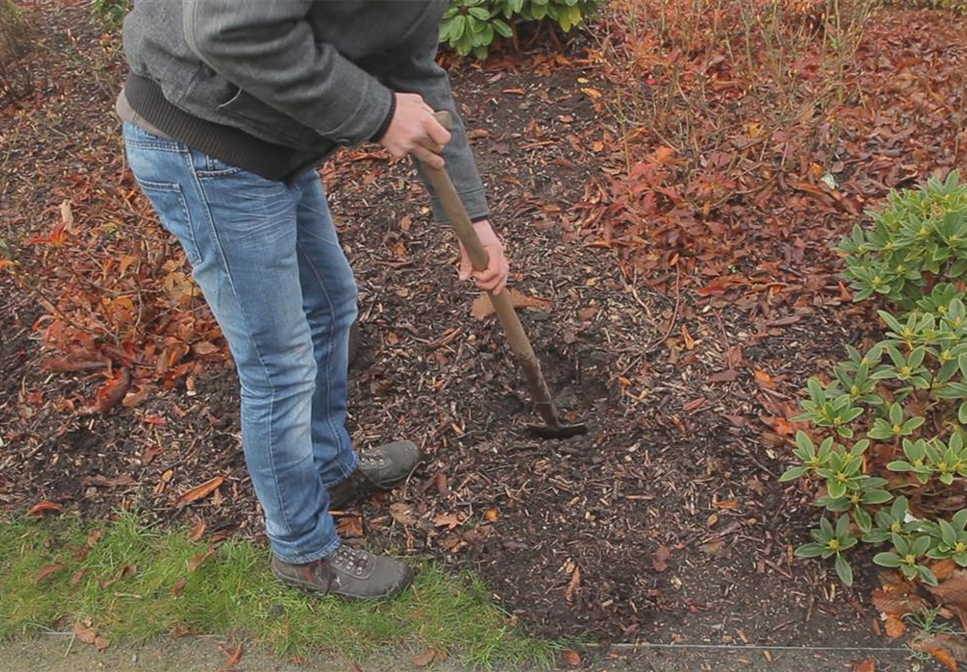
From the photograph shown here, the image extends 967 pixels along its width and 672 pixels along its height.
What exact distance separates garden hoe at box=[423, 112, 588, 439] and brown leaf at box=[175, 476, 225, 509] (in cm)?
113

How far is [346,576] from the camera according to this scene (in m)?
2.61

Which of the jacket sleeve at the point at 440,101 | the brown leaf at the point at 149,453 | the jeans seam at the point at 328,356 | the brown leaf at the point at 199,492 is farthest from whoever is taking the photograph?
the brown leaf at the point at 149,453

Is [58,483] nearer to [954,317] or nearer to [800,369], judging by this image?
[800,369]

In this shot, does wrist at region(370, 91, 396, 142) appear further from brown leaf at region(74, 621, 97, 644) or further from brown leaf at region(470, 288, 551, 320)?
brown leaf at region(74, 621, 97, 644)

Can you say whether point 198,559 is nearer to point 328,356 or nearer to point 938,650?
point 328,356

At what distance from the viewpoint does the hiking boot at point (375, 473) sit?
2859 mm

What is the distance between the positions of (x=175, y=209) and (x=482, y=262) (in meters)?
0.83

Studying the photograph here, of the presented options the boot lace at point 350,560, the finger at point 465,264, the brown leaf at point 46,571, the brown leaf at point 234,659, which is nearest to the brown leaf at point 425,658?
the boot lace at point 350,560

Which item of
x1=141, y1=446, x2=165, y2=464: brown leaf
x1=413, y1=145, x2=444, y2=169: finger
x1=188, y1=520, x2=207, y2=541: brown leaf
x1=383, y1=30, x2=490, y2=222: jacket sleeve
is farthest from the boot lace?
x1=413, y1=145, x2=444, y2=169: finger

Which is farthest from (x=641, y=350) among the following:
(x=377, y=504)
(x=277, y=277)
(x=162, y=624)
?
(x=162, y=624)

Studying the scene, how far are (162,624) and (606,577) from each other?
1.40 metres

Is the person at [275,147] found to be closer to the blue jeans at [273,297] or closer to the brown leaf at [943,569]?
the blue jeans at [273,297]

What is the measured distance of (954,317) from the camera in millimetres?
2645

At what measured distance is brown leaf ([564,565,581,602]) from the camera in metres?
2.60
